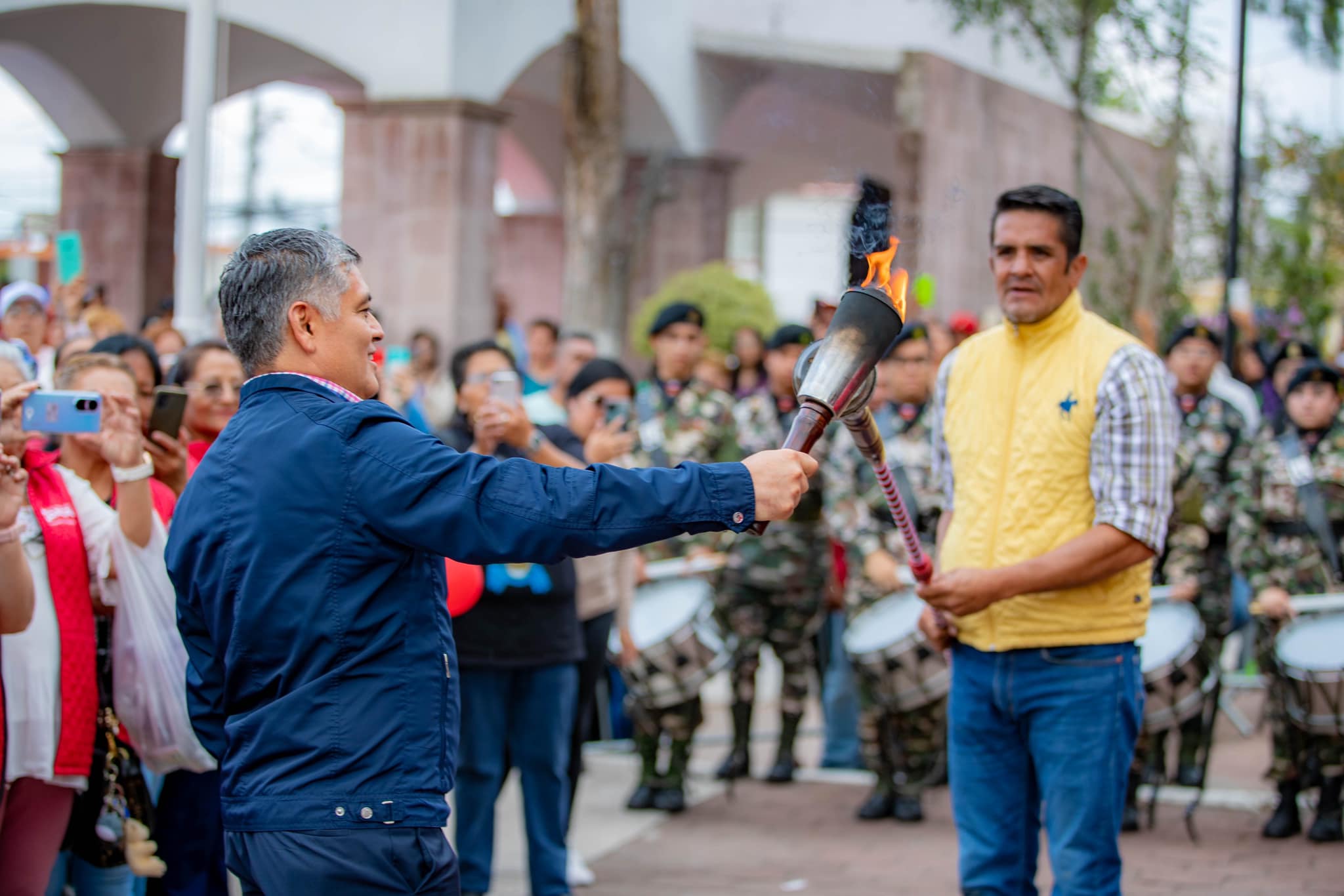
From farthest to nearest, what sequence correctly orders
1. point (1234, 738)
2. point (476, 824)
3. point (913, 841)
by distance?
point (1234, 738) < point (913, 841) < point (476, 824)

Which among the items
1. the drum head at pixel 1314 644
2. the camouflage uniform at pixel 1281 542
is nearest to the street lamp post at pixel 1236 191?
the camouflage uniform at pixel 1281 542

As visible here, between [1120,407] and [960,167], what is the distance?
1405cm

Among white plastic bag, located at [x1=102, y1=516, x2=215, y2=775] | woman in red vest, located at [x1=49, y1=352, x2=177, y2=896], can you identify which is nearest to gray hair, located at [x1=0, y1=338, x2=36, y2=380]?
woman in red vest, located at [x1=49, y1=352, x2=177, y2=896]

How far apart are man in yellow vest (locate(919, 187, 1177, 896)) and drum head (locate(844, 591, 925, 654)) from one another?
2.29m

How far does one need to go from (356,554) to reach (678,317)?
4937mm

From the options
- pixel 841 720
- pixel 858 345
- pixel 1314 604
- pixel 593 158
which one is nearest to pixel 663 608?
pixel 841 720

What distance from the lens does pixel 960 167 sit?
A: 687 inches

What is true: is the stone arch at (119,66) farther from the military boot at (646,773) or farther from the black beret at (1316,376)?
the black beret at (1316,376)

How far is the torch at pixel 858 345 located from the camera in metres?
2.90

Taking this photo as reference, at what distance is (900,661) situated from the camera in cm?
647

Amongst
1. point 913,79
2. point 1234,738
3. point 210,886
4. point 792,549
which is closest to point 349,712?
point 210,886

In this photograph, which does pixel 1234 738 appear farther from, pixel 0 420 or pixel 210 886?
pixel 0 420

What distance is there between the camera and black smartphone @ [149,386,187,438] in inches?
179

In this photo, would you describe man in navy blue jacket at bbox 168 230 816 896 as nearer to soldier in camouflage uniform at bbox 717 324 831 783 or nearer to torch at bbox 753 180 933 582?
torch at bbox 753 180 933 582
